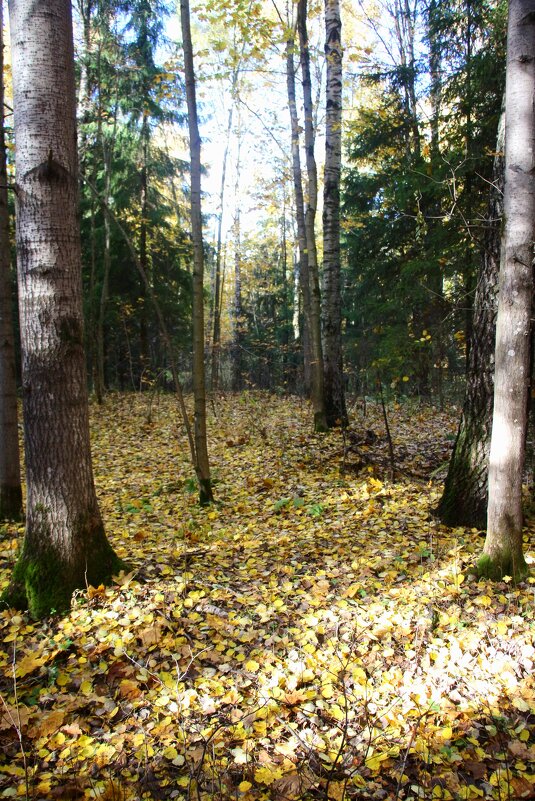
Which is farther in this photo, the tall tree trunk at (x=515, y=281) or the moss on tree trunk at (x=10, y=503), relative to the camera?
the moss on tree trunk at (x=10, y=503)

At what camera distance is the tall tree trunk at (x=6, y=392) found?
565 cm

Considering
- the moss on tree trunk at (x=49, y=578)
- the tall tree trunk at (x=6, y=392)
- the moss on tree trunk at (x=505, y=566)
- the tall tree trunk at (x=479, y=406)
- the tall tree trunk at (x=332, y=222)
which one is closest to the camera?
the moss on tree trunk at (x=49, y=578)

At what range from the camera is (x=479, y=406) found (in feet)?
15.8

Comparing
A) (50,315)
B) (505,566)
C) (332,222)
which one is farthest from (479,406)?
(332,222)

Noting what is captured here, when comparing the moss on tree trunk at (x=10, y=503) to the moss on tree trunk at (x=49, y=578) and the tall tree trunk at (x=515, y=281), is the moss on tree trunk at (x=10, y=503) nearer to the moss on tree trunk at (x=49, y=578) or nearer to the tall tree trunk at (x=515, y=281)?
the moss on tree trunk at (x=49, y=578)

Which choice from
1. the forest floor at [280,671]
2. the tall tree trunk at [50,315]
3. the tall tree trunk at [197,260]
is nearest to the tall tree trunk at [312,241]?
the tall tree trunk at [197,260]

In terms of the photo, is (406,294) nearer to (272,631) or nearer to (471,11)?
(471,11)

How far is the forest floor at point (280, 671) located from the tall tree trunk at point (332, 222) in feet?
14.7

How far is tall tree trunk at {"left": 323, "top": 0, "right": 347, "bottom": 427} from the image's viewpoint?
8891mm

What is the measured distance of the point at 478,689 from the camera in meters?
2.97

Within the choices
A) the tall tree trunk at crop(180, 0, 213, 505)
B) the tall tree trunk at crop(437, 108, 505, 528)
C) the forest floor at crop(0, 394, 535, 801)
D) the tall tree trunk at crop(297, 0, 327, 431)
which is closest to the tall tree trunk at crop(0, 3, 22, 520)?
the forest floor at crop(0, 394, 535, 801)

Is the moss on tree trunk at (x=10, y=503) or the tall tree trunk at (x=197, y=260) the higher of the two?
the tall tree trunk at (x=197, y=260)

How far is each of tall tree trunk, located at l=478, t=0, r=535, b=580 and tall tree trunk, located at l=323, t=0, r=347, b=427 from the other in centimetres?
511

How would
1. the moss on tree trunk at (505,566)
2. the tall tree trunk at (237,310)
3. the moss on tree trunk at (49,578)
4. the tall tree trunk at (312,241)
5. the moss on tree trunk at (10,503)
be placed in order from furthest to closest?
the tall tree trunk at (237,310)
the tall tree trunk at (312,241)
the moss on tree trunk at (10,503)
the moss on tree trunk at (505,566)
the moss on tree trunk at (49,578)
